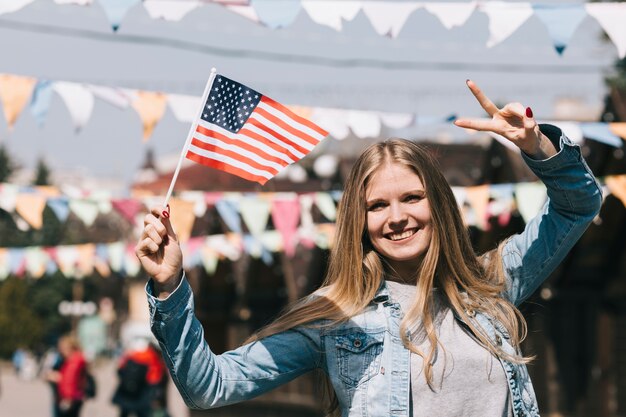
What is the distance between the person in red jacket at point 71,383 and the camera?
14.8 metres

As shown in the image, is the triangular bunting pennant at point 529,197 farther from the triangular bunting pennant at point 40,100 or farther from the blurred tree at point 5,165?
the blurred tree at point 5,165

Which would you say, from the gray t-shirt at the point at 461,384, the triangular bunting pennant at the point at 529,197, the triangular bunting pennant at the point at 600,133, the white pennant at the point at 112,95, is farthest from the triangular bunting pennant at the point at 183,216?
the gray t-shirt at the point at 461,384

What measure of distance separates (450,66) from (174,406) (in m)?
14.0

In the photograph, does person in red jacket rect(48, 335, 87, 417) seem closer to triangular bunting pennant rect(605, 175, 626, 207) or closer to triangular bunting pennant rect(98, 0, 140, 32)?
triangular bunting pennant rect(605, 175, 626, 207)

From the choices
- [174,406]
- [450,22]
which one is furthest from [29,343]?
[450,22]

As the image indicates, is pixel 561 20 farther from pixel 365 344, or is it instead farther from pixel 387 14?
pixel 365 344

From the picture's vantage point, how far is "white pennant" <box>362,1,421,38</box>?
7.04 metres

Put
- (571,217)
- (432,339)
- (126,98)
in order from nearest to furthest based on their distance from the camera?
(432,339) → (571,217) → (126,98)

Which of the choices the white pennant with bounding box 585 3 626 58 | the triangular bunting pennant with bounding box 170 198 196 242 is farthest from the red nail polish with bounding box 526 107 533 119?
the triangular bunting pennant with bounding box 170 198 196 242

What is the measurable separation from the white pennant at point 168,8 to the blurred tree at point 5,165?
198ft

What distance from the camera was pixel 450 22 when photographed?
23.1 ft

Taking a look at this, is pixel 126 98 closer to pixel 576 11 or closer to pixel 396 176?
pixel 576 11

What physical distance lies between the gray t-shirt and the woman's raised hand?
71cm

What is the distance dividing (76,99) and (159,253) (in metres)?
5.42
